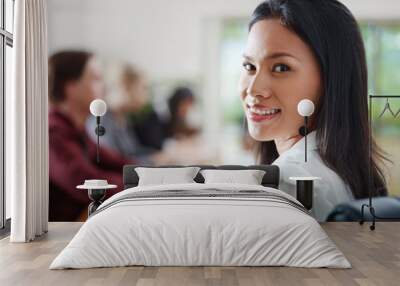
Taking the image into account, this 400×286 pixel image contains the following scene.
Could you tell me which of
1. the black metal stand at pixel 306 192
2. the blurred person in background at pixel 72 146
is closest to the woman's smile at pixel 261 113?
the black metal stand at pixel 306 192

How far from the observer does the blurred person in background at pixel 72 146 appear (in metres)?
7.69

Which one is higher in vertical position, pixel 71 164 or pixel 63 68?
pixel 63 68

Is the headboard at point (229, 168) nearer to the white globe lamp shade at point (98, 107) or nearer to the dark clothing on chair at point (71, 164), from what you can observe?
the dark clothing on chair at point (71, 164)

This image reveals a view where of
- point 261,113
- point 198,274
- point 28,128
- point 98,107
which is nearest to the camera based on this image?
point 198,274

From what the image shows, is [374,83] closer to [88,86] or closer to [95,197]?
[88,86]

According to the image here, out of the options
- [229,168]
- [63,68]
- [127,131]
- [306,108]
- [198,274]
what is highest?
[63,68]

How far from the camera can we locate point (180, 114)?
306 inches

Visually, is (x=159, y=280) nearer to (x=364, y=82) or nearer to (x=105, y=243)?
(x=105, y=243)

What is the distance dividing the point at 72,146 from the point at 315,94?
3105 millimetres

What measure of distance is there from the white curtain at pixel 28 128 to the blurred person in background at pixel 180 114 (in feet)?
5.61

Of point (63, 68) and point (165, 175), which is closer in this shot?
point (165, 175)

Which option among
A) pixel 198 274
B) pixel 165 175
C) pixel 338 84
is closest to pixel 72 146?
pixel 165 175

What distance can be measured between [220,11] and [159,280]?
4.40 meters

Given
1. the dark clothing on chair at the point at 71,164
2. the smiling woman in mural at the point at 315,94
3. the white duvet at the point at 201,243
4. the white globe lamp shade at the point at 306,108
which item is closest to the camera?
the white duvet at the point at 201,243
